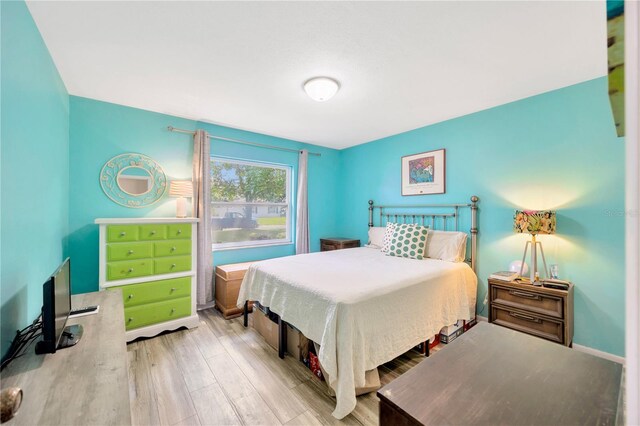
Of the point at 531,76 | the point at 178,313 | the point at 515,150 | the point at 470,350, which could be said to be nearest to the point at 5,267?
the point at 178,313

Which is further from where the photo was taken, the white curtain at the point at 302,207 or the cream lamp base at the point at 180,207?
the white curtain at the point at 302,207

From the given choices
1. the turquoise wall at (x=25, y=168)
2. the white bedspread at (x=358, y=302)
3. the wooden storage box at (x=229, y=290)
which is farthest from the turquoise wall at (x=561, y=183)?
the turquoise wall at (x=25, y=168)

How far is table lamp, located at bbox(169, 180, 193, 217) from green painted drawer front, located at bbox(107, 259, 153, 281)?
66cm

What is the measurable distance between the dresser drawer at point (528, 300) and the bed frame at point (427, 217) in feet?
1.56

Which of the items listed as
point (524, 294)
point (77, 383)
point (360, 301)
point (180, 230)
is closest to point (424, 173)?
point (524, 294)

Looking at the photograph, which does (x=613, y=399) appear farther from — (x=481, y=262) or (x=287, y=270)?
(x=481, y=262)

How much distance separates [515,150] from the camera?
2.67m

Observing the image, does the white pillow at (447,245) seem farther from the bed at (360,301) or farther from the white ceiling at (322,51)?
the white ceiling at (322,51)

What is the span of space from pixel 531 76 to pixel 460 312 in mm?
2175

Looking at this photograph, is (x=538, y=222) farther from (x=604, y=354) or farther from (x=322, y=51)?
(x=322, y=51)

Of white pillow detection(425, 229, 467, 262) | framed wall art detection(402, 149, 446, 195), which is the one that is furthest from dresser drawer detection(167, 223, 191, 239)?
framed wall art detection(402, 149, 446, 195)

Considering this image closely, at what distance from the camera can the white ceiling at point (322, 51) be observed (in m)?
1.51

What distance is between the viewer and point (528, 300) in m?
2.27

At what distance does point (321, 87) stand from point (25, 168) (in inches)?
78.6
